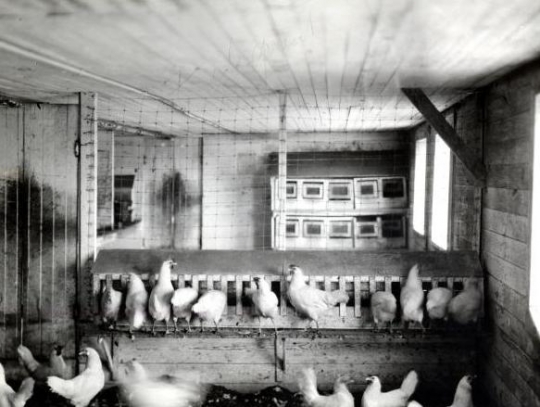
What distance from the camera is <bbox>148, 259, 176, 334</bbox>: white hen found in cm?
384

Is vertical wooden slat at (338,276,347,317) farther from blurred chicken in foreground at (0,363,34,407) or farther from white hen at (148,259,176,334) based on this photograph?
blurred chicken in foreground at (0,363,34,407)

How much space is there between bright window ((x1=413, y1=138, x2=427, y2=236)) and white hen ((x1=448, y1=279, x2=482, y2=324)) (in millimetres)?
3155

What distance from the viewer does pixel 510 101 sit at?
339 centimetres

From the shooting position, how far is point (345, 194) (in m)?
7.71

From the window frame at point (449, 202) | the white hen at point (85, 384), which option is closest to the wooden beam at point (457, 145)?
the window frame at point (449, 202)

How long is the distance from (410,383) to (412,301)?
0.64 metres

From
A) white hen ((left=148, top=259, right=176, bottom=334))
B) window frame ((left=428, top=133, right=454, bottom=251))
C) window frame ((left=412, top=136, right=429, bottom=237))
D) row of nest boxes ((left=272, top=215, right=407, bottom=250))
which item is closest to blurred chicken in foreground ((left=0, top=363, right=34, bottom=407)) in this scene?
white hen ((left=148, top=259, right=176, bottom=334))

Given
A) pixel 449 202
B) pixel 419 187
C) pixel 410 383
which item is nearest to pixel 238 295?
pixel 410 383

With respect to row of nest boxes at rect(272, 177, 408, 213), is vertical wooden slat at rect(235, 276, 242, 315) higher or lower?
lower

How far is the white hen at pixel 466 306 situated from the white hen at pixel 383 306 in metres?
0.44

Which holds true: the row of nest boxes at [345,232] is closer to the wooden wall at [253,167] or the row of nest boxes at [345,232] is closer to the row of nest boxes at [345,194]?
the row of nest boxes at [345,194]

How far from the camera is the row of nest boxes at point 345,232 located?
7668mm

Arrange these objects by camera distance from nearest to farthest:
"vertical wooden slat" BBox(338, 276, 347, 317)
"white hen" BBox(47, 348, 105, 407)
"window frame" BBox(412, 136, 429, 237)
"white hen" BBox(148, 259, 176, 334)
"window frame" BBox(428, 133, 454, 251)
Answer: "white hen" BBox(47, 348, 105, 407) < "white hen" BBox(148, 259, 176, 334) < "vertical wooden slat" BBox(338, 276, 347, 317) < "window frame" BBox(428, 133, 454, 251) < "window frame" BBox(412, 136, 429, 237)

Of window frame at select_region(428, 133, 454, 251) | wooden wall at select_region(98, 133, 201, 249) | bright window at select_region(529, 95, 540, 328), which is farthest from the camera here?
wooden wall at select_region(98, 133, 201, 249)
